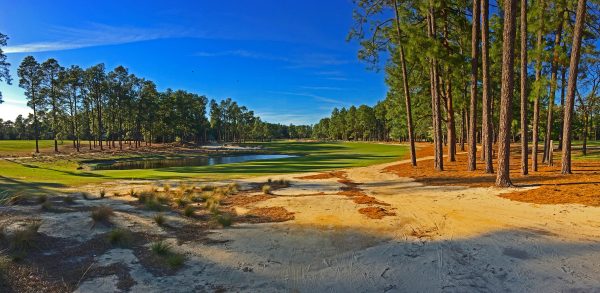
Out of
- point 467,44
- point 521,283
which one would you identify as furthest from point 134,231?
point 467,44

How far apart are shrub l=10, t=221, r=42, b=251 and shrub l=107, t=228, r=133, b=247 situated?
132cm

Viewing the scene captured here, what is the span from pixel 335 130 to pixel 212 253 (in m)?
134

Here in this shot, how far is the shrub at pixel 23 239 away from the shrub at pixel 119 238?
1.32 meters

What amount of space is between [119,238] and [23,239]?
1635 mm

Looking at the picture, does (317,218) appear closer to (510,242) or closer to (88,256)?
(510,242)

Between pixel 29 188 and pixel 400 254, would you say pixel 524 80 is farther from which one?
pixel 29 188

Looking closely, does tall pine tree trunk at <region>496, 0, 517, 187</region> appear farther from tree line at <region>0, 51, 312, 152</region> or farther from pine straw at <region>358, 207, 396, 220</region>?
tree line at <region>0, 51, 312, 152</region>

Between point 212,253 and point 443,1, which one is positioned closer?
point 212,253

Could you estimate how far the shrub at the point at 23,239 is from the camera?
267 inches

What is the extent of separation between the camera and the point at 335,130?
140 m

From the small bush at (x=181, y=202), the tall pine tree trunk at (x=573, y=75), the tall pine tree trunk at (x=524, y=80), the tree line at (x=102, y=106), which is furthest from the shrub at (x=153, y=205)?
the tree line at (x=102, y=106)

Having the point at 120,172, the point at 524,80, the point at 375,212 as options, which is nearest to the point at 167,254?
the point at 375,212

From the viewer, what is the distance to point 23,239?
22.6ft

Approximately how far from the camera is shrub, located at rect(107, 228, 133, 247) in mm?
7547
